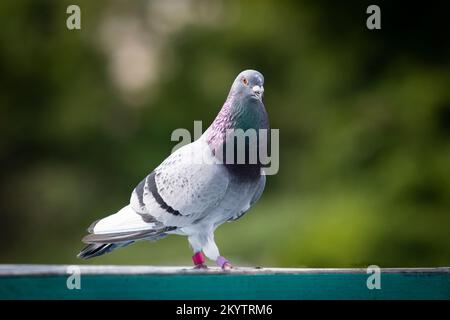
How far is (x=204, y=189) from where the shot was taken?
3340 millimetres

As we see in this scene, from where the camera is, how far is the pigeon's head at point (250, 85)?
10.9 feet

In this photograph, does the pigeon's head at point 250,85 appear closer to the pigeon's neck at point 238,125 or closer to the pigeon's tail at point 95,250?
the pigeon's neck at point 238,125

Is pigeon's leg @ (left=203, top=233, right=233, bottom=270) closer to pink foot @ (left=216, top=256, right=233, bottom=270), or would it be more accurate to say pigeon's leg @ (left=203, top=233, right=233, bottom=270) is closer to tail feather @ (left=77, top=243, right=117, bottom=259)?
pink foot @ (left=216, top=256, right=233, bottom=270)

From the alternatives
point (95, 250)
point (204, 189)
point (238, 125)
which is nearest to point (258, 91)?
point (238, 125)

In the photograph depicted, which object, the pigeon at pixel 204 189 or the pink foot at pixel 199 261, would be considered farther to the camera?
the pink foot at pixel 199 261

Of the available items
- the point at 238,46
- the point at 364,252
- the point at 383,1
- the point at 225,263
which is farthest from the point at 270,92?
the point at 225,263

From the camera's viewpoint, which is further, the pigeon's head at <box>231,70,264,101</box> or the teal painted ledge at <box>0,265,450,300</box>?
the teal painted ledge at <box>0,265,450,300</box>

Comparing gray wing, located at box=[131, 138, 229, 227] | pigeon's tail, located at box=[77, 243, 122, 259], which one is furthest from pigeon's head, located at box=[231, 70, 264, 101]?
pigeon's tail, located at box=[77, 243, 122, 259]

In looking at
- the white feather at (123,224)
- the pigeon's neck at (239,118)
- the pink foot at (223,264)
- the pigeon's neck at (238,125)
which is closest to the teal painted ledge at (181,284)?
the pink foot at (223,264)

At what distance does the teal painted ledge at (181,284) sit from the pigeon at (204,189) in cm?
9

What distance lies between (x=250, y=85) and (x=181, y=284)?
3.02ft

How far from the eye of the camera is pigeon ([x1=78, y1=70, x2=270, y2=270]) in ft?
11.0

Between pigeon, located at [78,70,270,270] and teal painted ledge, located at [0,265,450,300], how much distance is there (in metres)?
0.09

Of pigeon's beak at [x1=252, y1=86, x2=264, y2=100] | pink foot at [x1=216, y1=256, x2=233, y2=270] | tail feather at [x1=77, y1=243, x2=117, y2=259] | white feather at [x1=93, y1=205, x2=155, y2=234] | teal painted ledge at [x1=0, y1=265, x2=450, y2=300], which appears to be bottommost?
teal painted ledge at [x1=0, y1=265, x2=450, y2=300]
